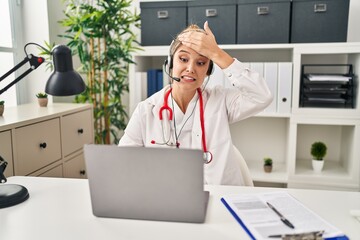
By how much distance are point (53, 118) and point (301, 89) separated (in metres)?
1.65

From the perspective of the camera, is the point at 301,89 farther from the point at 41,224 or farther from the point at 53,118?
the point at 41,224

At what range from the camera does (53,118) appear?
1.94 meters

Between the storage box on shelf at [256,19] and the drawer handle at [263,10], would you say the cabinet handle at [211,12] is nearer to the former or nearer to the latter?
the storage box on shelf at [256,19]

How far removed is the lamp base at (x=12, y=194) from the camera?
3.27ft

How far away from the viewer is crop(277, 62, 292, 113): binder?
88.4 inches

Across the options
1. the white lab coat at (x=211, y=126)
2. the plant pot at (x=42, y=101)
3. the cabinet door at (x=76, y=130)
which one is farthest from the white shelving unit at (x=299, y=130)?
the white lab coat at (x=211, y=126)

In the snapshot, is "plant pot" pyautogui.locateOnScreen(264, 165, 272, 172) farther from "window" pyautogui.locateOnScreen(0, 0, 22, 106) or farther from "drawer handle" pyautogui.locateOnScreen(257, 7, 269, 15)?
"window" pyautogui.locateOnScreen(0, 0, 22, 106)

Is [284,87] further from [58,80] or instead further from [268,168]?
[58,80]

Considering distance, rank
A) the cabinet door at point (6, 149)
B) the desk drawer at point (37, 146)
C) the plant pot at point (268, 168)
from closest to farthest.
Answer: the cabinet door at point (6, 149), the desk drawer at point (37, 146), the plant pot at point (268, 168)

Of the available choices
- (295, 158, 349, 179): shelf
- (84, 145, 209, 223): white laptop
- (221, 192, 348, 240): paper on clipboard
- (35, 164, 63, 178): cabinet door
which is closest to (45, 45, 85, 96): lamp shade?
(84, 145, 209, 223): white laptop

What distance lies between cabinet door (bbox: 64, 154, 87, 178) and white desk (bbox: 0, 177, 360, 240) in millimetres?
1022

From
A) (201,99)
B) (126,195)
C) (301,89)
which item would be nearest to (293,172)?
(301,89)

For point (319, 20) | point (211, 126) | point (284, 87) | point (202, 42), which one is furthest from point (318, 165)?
point (202, 42)

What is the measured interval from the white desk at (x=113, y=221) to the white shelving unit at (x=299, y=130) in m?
1.24
